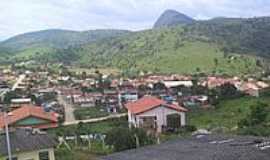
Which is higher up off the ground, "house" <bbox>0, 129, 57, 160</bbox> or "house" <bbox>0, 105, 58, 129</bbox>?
"house" <bbox>0, 129, 57, 160</bbox>

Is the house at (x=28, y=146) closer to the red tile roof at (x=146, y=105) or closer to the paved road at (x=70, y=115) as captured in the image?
the red tile roof at (x=146, y=105)

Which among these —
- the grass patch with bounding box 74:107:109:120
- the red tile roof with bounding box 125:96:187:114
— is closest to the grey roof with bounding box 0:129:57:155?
the red tile roof with bounding box 125:96:187:114

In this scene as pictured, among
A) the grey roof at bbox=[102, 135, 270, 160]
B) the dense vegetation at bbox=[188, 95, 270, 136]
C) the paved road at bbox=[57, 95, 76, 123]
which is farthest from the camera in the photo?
the paved road at bbox=[57, 95, 76, 123]

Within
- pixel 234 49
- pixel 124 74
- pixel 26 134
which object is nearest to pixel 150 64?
pixel 124 74

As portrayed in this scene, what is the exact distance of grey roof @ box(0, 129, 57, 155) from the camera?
15.8 m

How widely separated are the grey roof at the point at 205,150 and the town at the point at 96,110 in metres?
2.18

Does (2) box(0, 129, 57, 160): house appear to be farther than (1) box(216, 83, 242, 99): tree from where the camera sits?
No

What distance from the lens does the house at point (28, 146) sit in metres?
15.8

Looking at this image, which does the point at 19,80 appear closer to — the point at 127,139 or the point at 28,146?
the point at 127,139

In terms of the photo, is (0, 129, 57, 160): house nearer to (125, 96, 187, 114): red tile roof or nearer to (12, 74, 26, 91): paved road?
(125, 96, 187, 114): red tile roof

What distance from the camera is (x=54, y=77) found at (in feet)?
301

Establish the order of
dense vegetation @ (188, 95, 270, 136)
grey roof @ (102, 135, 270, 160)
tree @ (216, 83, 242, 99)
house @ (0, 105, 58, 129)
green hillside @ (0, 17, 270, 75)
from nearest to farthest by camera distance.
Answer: grey roof @ (102, 135, 270, 160) → dense vegetation @ (188, 95, 270, 136) → house @ (0, 105, 58, 129) → tree @ (216, 83, 242, 99) → green hillside @ (0, 17, 270, 75)

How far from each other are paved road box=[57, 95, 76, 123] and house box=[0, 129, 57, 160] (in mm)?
28238

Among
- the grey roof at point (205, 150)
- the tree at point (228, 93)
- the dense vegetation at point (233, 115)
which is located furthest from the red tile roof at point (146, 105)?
the grey roof at point (205, 150)
